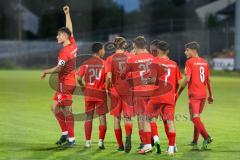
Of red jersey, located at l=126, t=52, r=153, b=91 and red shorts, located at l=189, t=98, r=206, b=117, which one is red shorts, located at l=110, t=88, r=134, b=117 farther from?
red shorts, located at l=189, t=98, r=206, b=117

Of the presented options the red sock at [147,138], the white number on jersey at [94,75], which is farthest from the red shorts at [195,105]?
the white number on jersey at [94,75]

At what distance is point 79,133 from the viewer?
1332cm

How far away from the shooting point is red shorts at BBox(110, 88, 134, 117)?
10.7m

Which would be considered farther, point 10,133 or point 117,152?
point 10,133

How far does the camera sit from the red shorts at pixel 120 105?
1073cm

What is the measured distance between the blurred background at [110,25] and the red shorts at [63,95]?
37189 millimetres

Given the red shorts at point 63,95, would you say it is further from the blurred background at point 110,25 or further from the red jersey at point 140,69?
the blurred background at point 110,25

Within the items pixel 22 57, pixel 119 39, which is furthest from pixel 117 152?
pixel 22 57

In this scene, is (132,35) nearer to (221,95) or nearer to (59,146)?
(221,95)

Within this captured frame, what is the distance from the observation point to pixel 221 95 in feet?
81.0

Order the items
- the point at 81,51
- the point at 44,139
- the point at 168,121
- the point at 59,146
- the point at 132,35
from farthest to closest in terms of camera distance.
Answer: the point at 132,35 < the point at 81,51 < the point at 44,139 < the point at 59,146 < the point at 168,121

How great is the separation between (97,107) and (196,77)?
1745 mm

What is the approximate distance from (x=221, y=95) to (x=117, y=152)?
47.5 ft

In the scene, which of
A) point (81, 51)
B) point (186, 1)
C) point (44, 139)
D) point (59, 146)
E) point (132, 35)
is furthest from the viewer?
point (186, 1)
